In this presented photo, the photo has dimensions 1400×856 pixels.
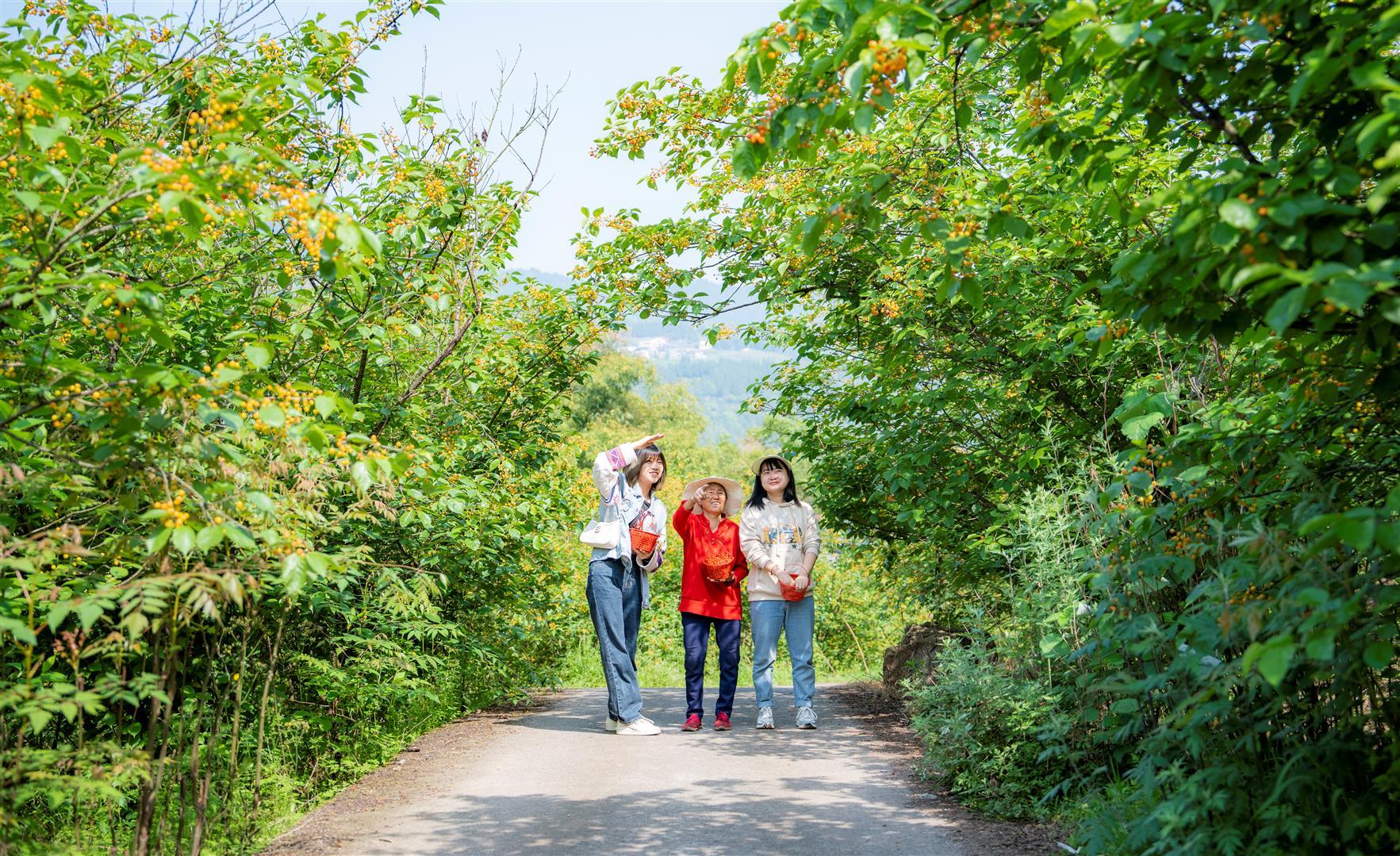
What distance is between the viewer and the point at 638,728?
754 cm

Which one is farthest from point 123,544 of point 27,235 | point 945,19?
point 945,19

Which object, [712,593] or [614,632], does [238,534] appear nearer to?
[614,632]

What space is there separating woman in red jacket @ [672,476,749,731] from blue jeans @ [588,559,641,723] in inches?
20.5

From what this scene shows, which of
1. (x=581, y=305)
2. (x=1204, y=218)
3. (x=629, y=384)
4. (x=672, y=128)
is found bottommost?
(x=1204, y=218)

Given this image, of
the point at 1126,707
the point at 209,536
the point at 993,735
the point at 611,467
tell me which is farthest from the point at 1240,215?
the point at 611,467

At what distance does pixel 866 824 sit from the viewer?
197 inches

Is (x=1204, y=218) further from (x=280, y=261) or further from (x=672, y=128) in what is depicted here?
(x=672, y=128)

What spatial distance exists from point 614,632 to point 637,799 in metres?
2.10

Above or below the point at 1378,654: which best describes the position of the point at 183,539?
above

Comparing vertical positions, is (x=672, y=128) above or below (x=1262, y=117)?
above

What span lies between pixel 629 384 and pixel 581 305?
39662mm

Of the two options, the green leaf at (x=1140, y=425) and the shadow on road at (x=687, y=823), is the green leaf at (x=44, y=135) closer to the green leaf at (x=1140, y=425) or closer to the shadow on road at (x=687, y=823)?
the shadow on road at (x=687, y=823)

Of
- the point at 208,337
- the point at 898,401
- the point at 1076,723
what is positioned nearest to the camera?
the point at 1076,723

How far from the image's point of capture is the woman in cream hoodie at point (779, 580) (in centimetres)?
786
